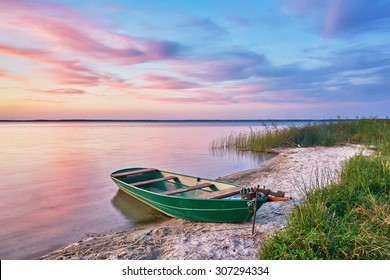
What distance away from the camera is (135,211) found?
820cm

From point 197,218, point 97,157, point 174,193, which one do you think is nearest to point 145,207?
point 174,193

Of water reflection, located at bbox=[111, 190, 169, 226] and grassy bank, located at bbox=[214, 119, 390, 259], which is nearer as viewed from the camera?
grassy bank, located at bbox=[214, 119, 390, 259]

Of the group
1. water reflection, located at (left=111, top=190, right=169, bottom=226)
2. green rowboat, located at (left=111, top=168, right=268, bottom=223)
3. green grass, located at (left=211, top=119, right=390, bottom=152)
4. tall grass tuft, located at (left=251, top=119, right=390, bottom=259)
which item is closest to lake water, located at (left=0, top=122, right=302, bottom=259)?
water reflection, located at (left=111, top=190, right=169, bottom=226)

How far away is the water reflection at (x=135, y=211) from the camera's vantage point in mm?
7324

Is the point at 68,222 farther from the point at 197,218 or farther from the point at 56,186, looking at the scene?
the point at 56,186

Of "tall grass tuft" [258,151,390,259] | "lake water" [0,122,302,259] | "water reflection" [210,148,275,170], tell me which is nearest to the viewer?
"tall grass tuft" [258,151,390,259]

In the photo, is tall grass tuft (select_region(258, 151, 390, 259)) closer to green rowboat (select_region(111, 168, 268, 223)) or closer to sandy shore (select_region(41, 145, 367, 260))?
sandy shore (select_region(41, 145, 367, 260))

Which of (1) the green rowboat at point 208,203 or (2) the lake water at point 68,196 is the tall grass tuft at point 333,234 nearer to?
(1) the green rowboat at point 208,203

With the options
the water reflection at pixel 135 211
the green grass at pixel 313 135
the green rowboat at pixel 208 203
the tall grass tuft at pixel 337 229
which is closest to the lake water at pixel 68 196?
the water reflection at pixel 135 211

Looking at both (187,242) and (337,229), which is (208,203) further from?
(337,229)

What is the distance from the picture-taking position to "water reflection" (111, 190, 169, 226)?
288 inches

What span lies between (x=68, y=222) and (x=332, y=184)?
604cm

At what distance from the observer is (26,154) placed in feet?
65.4

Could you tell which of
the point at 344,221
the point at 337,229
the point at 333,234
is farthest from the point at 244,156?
the point at 333,234
